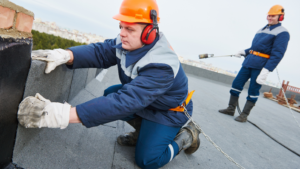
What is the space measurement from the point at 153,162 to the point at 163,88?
2.05 ft

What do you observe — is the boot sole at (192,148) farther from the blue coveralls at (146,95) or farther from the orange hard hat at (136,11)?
the orange hard hat at (136,11)

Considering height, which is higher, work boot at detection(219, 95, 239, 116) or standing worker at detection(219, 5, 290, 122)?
standing worker at detection(219, 5, 290, 122)

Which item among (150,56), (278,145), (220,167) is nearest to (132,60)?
(150,56)

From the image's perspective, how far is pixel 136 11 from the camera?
1.48 m

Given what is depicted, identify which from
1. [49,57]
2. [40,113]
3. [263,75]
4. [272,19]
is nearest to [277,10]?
[272,19]

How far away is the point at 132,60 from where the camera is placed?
158 cm

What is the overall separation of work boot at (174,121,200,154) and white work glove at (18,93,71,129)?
1094 millimetres

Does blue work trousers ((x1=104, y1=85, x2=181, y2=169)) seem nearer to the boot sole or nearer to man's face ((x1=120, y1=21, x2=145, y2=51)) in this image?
the boot sole

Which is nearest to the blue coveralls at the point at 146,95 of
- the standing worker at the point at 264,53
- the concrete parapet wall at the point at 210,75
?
the standing worker at the point at 264,53

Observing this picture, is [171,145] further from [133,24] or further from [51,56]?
[51,56]

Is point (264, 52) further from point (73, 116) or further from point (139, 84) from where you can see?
point (73, 116)

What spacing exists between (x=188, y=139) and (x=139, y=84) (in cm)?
94

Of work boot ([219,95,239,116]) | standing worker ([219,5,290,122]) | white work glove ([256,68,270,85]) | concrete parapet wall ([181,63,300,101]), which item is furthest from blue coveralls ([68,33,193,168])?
concrete parapet wall ([181,63,300,101])

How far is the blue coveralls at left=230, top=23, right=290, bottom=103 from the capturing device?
10.7ft
